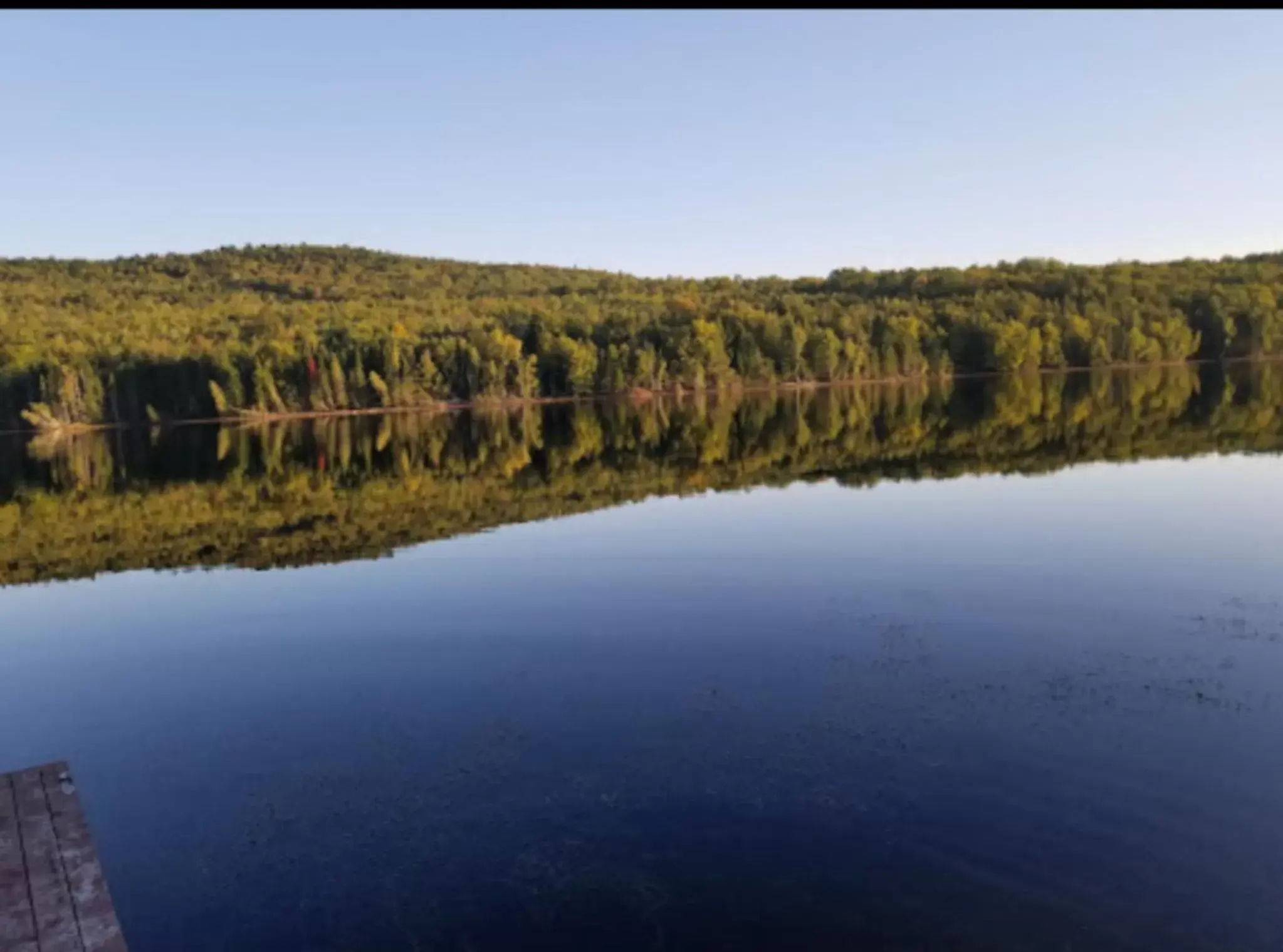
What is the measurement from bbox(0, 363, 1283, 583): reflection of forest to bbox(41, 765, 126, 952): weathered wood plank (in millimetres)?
18112

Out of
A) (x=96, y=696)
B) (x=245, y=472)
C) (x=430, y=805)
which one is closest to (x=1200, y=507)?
(x=430, y=805)

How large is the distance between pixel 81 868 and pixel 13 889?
496 mm

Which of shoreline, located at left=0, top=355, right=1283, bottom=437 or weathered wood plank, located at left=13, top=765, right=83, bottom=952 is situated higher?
shoreline, located at left=0, top=355, right=1283, bottom=437

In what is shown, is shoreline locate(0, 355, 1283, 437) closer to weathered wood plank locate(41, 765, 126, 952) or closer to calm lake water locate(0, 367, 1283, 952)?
calm lake water locate(0, 367, 1283, 952)

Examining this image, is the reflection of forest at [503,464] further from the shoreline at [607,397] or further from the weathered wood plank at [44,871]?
the shoreline at [607,397]

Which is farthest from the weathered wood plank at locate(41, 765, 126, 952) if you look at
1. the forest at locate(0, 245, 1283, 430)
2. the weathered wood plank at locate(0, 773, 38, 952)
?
the forest at locate(0, 245, 1283, 430)

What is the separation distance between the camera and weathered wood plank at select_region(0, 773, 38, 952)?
7.32 metres

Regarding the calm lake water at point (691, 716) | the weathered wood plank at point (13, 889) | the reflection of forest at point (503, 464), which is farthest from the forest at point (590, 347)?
the weathered wood plank at point (13, 889)

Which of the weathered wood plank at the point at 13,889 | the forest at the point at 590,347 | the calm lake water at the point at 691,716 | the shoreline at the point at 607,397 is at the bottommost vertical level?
the calm lake water at the point at 691,716

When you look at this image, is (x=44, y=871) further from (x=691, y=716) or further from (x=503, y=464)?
(x=503, y=464)

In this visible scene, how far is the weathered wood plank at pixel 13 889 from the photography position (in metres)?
7.32

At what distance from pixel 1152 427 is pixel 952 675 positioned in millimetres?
37799

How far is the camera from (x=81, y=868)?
8305 mm

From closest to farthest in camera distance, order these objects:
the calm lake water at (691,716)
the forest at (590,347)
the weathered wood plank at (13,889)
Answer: the weathered wood plank at (13,889)
the calm lake water at (691,716)
the forest at (590,347)
